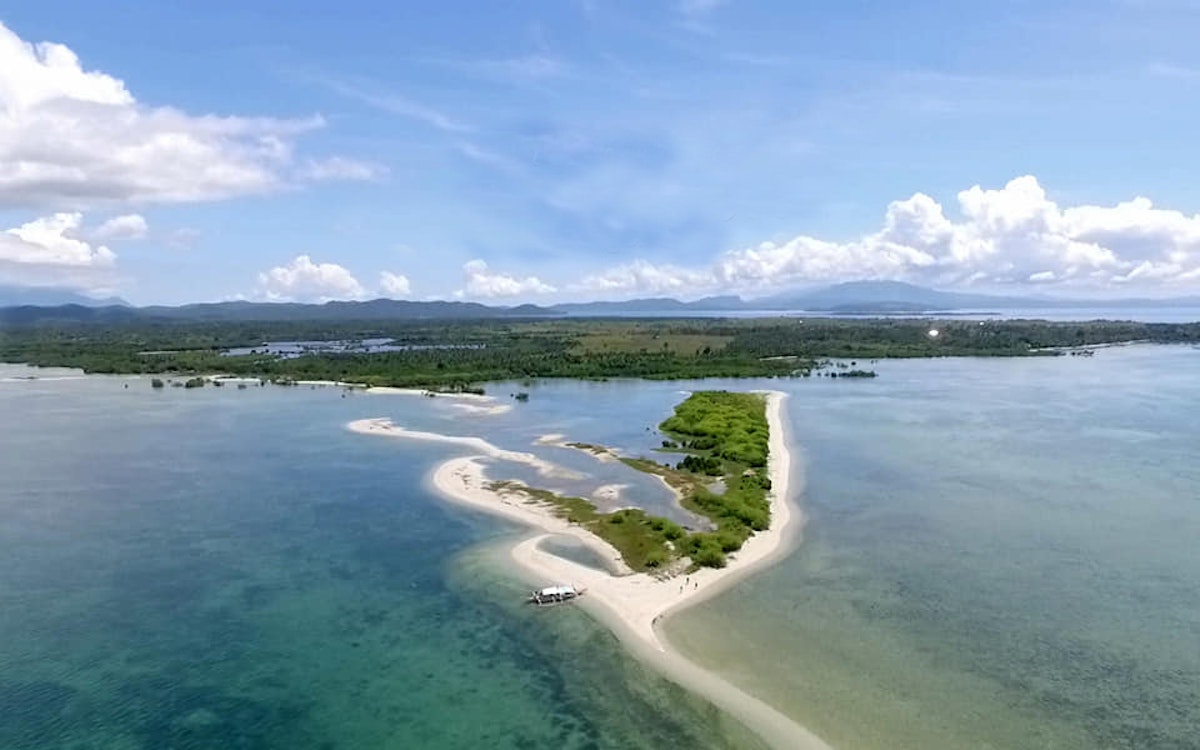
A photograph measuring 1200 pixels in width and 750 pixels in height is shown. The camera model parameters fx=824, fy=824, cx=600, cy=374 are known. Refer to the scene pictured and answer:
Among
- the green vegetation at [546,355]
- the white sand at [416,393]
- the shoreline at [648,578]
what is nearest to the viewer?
the shoreline at [648,578]

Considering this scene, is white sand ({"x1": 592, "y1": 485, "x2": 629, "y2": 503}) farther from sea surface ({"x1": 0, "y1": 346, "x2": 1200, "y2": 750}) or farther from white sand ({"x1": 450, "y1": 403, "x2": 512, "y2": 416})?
white sand ({"x1": 450, "y1": 403, "x2": 512, "y2": 416})

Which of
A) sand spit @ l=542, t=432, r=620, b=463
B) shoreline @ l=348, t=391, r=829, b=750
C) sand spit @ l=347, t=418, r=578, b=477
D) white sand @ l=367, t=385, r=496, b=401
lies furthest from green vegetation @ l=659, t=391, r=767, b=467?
white sand @ l=367, t=385, r=496, b=401

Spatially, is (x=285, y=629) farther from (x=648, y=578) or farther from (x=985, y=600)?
(x=985, y=600)

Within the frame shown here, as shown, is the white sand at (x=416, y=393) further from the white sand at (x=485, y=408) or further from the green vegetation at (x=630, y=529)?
the green vegetation at (x=630, y=529)

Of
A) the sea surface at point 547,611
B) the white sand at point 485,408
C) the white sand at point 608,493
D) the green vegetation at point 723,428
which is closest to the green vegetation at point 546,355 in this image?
the white sand at point 485,408

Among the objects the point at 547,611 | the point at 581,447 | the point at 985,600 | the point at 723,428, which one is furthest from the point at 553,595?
the point at 723,428

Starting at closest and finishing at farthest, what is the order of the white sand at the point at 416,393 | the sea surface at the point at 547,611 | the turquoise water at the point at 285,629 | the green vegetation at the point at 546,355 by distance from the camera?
the turquoise water at the point at 285,629, the sea surface at the point at 547,611, the white sand at the point at 416,393, the green vegetation at the point at 546,355

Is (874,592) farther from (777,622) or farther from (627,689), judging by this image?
(627,689)
